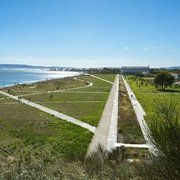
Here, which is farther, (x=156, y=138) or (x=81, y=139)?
(x=81, y=139)

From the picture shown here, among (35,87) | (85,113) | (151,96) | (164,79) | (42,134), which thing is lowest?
(35,87)

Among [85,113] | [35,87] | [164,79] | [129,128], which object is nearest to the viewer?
[129,128]

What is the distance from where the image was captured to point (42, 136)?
21.5 m

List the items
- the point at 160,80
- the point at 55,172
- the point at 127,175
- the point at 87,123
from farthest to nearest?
1. the point at 160,80
2. the point at 87,123
3. the point at 127,175
4. the point at 55,172

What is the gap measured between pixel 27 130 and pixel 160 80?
4773 centimetres

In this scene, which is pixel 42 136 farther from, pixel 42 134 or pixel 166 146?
pixel 166 146

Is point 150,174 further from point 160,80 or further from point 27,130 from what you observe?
point 160,80

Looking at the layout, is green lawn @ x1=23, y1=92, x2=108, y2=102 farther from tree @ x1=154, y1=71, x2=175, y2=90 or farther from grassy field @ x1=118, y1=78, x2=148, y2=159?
tree @ x1=154, y1=71, x2=175, y2=90

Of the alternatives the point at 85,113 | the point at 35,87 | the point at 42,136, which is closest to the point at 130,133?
the point at 42,136

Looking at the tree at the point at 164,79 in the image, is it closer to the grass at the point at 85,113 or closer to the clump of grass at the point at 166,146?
the grass at the point at 85,113

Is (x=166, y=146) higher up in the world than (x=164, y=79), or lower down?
higher up

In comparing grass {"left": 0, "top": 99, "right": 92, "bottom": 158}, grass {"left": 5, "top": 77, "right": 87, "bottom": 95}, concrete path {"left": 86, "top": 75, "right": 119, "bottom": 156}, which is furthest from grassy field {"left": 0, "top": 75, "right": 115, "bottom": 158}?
grass {"left": 5, "top": 77, "right": 87, "bottom": 95}

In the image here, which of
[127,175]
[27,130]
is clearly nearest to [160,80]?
[27,130]

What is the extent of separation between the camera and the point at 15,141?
65.7ft
